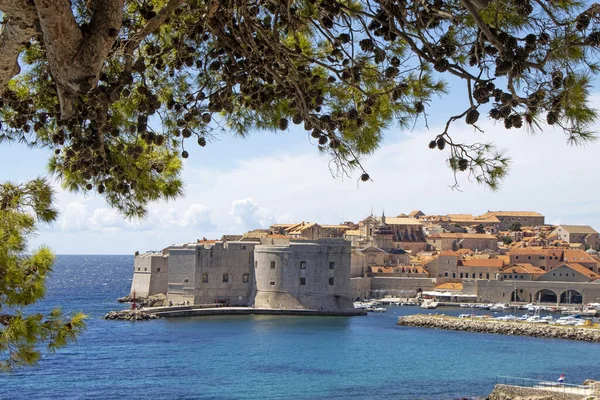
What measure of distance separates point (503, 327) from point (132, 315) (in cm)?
1944

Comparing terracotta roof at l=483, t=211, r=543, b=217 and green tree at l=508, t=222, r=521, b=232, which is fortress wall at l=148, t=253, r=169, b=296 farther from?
terracotta roof at l=483, t=211, r=543, b=217

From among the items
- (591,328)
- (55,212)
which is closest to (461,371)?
(591,328)

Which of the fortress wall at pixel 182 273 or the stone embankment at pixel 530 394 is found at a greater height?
the fortress wall at pixel 182 273

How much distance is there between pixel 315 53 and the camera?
4.97 meters

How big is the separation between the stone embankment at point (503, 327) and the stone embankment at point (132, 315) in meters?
13.6

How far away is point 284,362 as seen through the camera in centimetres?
2619

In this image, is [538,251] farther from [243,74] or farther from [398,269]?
[243,74]

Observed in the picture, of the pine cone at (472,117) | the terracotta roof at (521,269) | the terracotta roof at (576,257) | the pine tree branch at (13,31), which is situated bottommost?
the pine cone at (472,117)

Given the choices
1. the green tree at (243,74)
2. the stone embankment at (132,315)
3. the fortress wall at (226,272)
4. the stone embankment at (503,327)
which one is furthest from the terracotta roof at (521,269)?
the green tree at (243,74)

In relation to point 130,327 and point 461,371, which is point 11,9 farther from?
point 130,327

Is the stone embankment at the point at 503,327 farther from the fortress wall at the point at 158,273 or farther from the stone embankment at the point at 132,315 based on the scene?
the fortress wall at the point at 158,273

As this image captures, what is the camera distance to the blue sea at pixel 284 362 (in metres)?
21.4

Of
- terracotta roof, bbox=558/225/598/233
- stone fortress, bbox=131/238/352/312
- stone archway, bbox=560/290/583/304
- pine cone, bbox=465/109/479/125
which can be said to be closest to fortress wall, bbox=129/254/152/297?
stone fortress, bbox=131/238/352/312

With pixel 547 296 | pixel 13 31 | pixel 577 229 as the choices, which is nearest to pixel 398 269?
pixel 547 296
